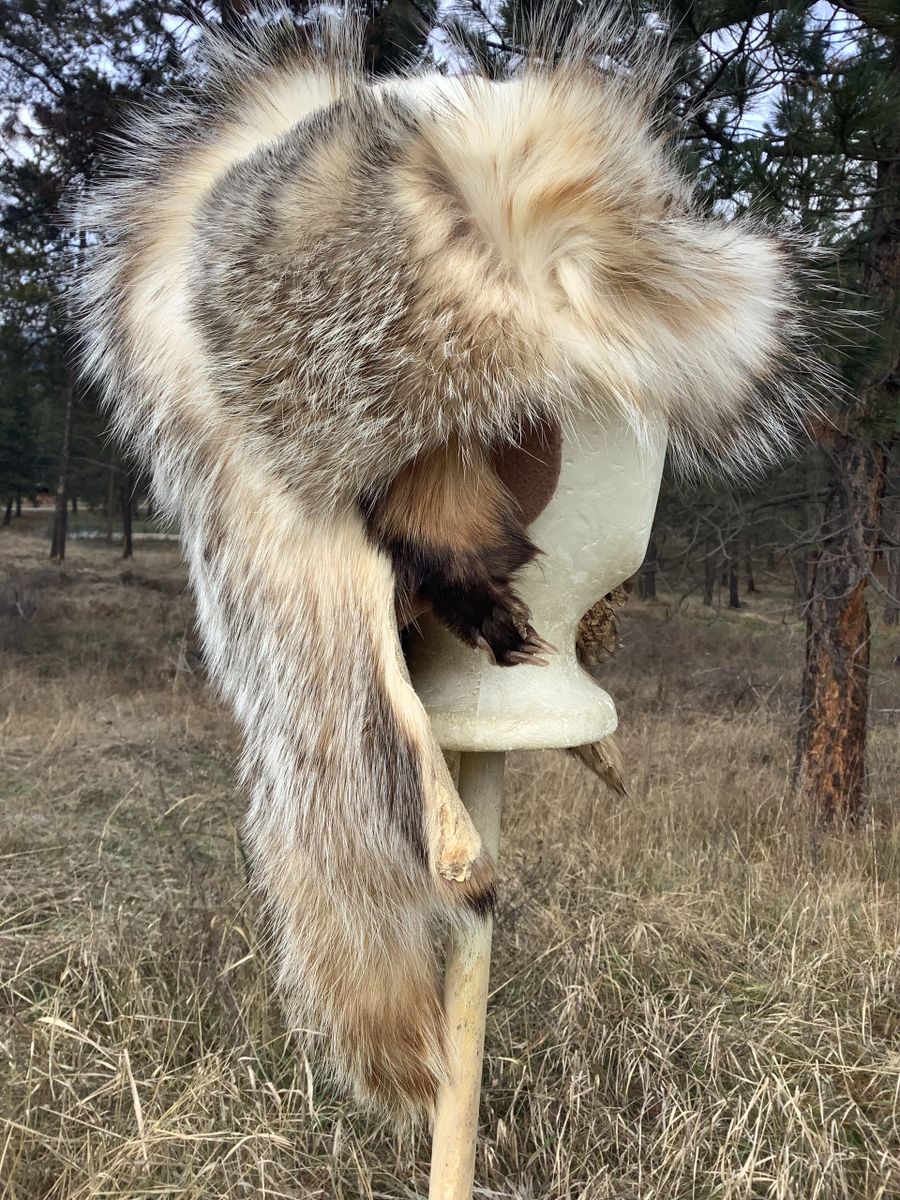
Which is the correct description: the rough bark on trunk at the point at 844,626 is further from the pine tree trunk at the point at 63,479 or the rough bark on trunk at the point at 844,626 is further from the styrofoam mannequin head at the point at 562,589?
the pine tree trunk at the point at 63,479

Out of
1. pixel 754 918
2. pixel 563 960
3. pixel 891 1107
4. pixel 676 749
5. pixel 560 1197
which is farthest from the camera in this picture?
pixel 676 749

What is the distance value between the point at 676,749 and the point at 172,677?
3586mm

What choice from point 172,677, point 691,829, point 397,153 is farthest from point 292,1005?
point 172,677

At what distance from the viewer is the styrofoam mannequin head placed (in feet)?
2.94

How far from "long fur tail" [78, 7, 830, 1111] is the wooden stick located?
0.03 meters

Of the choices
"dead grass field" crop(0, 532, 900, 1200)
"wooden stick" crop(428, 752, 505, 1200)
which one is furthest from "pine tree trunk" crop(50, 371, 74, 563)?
"wooden stick" crop(428, 752, 505, 1200)

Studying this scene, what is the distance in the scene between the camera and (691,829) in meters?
3.15

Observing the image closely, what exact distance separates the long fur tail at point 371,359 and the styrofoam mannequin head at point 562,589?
0.06m

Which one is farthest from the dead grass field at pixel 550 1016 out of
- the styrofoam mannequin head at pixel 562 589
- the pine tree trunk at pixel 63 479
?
the pine tree trunk at pixel 63 479

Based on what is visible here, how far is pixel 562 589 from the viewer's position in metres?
0.94

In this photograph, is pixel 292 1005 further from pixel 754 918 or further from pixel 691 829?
pixel 691 829

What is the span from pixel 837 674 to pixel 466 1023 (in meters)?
2.75

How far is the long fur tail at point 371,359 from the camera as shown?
776 millimetres

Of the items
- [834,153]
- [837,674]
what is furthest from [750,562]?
[834,153]
